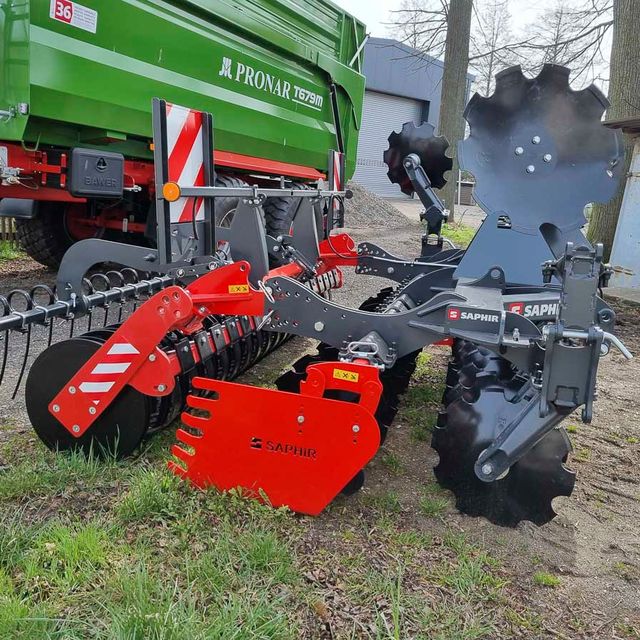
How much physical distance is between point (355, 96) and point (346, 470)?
6.28 meters

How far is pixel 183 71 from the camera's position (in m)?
5.07

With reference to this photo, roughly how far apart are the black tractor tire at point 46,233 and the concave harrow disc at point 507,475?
4.86 m

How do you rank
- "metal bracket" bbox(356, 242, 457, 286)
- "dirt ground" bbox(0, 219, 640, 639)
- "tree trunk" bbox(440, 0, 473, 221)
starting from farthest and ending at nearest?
"tree trunk" bbox(440, 0, 473, 221), "metal bracket" bbox(356, 242, 457, 286), "dirt ground" bbox(0, 219, 640, 639)

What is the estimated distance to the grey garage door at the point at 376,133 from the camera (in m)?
27.6

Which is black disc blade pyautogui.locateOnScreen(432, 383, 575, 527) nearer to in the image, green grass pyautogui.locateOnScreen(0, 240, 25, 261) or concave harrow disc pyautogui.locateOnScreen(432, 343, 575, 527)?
concave harrow disc pyautogui.locateOnScreen(432, 343, 575, 527)

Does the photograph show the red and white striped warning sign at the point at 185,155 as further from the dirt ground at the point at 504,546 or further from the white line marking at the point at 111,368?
the dirt ground at the point at 504,546

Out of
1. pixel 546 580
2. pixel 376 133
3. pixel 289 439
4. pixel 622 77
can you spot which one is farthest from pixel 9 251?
pixel 376 133

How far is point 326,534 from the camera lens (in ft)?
8.11

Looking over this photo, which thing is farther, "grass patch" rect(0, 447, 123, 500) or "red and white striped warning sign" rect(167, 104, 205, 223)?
"red and white striped warning sign" rect(167, 104, 205, 223)

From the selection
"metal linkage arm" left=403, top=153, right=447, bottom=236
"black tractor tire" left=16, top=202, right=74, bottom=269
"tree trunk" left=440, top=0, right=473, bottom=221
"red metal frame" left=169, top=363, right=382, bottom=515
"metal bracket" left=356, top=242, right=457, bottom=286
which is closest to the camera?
"red metal frame" left=169, top=363, right=382, bottom=515

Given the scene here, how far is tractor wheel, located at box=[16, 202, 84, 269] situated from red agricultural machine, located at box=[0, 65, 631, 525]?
340 centimetres

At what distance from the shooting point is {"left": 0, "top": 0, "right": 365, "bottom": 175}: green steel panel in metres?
3.95

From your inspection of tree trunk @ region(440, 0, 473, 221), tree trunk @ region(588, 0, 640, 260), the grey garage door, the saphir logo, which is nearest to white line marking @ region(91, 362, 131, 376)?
A: the saphir logo

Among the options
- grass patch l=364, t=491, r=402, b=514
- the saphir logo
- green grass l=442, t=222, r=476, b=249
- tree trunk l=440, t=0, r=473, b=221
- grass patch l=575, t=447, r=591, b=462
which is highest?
tree trunk l=440, t=0, r=473, b=221
